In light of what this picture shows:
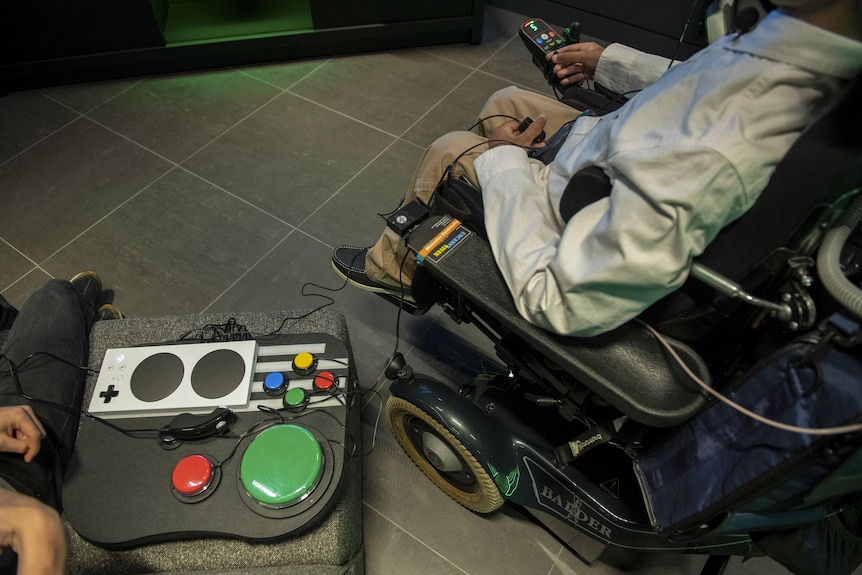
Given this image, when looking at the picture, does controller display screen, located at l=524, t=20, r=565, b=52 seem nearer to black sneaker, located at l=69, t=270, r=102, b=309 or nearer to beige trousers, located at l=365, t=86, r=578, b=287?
beige trousers, located at l=365, t=86, r=578, b=287

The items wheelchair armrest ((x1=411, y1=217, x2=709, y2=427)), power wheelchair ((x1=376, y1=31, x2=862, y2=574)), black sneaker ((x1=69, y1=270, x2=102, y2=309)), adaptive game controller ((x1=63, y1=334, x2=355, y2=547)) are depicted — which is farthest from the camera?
black sneaker ((x1=69, y1=270, x2=102, y2=309))

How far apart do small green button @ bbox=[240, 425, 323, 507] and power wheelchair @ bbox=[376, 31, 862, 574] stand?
21 centimetres

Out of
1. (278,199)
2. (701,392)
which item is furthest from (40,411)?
(701,392)

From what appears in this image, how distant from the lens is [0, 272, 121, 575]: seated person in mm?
697

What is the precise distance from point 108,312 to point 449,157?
42.1 inches

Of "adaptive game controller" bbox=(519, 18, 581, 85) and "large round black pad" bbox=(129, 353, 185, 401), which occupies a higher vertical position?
"adaptive game controller" bbox=(519, 18, 581, 85)

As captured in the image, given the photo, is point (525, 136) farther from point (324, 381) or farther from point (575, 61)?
point (324, 381)

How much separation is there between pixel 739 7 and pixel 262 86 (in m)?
1.88

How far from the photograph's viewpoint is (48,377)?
1.21 metres

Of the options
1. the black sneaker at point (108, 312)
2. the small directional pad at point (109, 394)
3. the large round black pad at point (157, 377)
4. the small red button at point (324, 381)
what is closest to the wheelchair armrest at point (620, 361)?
the small red button at point (324, 381)

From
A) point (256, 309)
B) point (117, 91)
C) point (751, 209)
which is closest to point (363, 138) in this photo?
point (256, 309)

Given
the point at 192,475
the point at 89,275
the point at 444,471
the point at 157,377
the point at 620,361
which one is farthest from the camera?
the point at 89,275

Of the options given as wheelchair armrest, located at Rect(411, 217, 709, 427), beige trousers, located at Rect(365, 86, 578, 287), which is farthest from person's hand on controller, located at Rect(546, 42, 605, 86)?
wheelchair armrest, located at Rect(411, 217, 709, 427)

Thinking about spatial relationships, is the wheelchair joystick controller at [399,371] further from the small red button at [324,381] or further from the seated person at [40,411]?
the seated person at [40,411]
